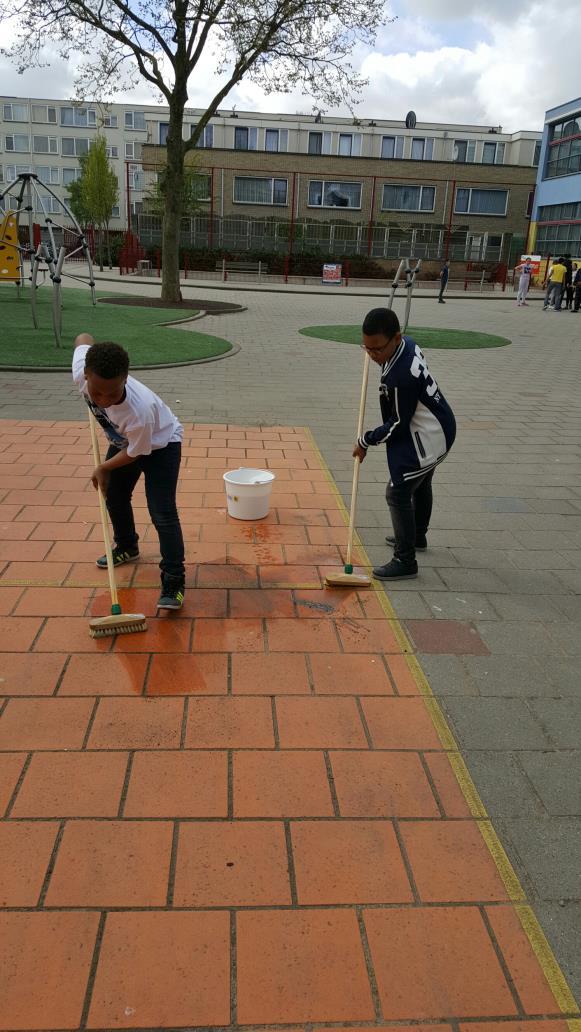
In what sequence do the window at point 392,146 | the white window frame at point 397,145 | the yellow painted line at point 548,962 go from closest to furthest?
the yellow painted line at point 548,962 < the white window frame at point 397,145 < the window at point 392,146

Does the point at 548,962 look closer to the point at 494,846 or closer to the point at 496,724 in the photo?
the point at 494,846

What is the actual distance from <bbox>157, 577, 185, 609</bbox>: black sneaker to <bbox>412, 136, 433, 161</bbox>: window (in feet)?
200

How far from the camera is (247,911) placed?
217 centimetres

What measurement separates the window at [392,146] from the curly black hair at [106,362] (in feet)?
200

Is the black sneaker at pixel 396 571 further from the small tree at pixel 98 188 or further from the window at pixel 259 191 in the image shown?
the window at pixel 259 191

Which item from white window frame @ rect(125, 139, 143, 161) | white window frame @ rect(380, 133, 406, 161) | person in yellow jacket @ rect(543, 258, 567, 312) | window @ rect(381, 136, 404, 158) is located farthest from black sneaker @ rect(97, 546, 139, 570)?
white window frame @ rect(125, 139, 143, 161)

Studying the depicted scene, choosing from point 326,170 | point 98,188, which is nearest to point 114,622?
point 326,170

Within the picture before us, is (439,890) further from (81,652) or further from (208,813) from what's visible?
(81,652)

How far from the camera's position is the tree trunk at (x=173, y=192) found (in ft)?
60.3

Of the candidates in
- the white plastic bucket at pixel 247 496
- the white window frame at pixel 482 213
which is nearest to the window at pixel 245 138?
the white window frame at pixel 482 213

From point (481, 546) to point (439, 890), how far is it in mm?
2987

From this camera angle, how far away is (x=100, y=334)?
13.5 m

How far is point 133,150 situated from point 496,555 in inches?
2788

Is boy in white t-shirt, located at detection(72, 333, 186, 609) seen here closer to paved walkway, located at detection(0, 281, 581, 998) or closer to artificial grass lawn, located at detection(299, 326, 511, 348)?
paved walkway, located at detection(0, 281, 581, 998)
